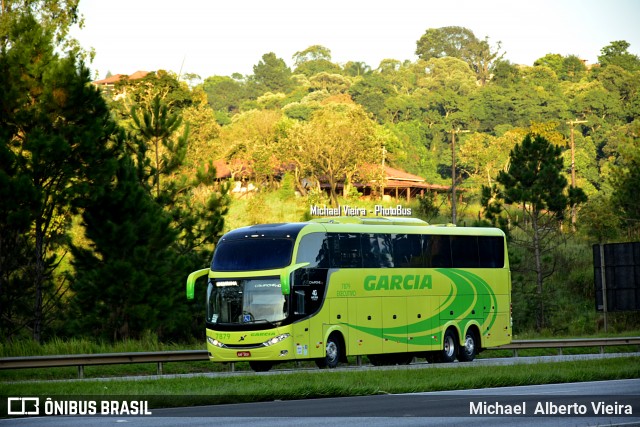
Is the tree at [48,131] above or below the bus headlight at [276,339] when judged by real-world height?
above

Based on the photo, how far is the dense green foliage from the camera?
119 feet

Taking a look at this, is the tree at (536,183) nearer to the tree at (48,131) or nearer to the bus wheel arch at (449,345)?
the bus wheel arch at (449,345)

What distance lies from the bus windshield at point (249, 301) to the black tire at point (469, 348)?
8.04 m

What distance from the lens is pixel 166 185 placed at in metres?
42.3

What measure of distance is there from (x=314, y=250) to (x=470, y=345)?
8.00 m

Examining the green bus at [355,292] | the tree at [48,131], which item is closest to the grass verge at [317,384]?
the green bus at [355,292]

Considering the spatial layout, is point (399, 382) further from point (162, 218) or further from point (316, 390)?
point (162, 218)

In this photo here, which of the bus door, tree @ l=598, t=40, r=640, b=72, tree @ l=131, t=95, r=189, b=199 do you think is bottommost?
the bus door

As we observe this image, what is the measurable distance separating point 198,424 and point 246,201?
7507 cm

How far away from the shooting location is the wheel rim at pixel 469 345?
110 ft

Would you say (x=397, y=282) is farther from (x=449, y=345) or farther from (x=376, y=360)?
(x=449, y=345)

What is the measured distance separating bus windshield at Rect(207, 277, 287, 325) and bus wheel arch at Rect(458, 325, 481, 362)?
8.03m

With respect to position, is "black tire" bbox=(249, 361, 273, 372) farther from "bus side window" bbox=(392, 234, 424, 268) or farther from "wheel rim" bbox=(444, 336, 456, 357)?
"wheel rim" bbox=(444, 336, 456, 357)

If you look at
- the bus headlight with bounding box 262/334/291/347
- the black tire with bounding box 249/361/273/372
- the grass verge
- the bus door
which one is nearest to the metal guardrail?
the black tire with bounding box 249/361/273/372
